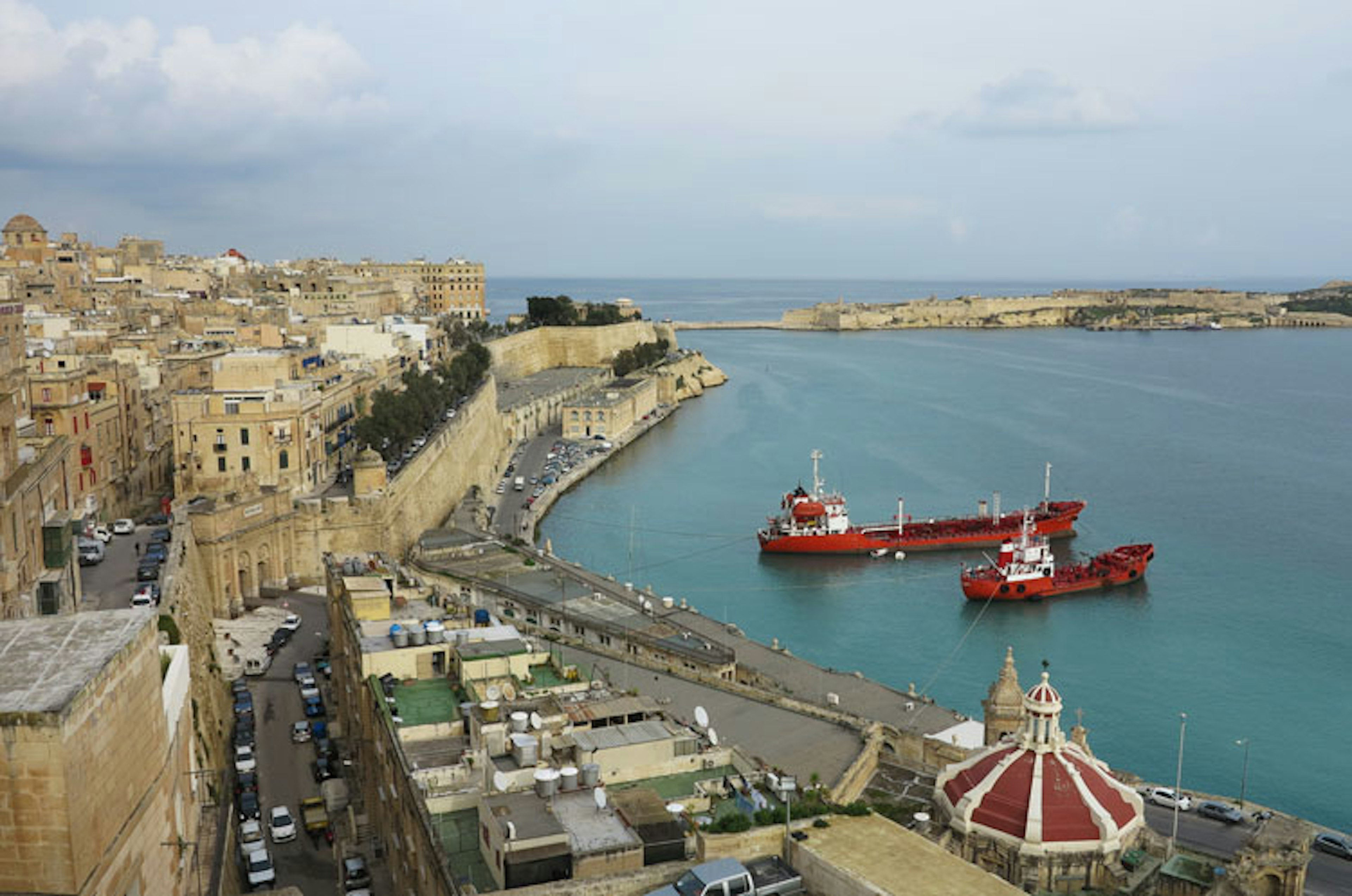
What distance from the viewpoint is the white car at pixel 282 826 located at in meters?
18.0

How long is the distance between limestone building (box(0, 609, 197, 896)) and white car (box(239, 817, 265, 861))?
8.58 metres

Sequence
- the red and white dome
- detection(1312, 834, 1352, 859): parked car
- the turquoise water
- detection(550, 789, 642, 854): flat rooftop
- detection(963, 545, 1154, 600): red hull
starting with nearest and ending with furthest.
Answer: detection(550, 789, 642, 854): flat rooftop
the red and white dome
detection(1312, 834, 1352, 859): parked car
the turquoise water
detection(963, 545, 1154, 600): red hull

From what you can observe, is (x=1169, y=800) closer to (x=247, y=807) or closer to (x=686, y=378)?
(x=247, y=807)

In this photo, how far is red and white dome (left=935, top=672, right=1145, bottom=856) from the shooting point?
511 inches

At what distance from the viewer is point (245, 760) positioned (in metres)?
20.3

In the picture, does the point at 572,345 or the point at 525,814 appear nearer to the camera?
the point at 525,814

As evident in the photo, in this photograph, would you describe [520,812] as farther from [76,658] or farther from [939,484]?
[939,484]

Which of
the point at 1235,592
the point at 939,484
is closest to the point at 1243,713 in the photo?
the point at 1235,592

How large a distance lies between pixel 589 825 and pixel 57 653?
16.9ft

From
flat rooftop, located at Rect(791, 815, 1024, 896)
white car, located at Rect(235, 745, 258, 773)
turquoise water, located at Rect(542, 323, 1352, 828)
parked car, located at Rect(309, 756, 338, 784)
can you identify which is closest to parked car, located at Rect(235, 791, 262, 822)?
white car, located at Rect(235, 745, 258, 773)

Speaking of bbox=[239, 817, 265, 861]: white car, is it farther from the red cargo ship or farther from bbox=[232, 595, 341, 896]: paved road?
the red cargo ship

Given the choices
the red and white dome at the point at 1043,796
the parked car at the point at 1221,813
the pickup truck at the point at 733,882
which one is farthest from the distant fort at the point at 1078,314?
the pickup truck at the point at 733,882

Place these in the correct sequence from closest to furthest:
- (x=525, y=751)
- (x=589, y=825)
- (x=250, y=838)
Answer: (x=589, y=825) < (x=525, y=751) < (x=250, y=838)

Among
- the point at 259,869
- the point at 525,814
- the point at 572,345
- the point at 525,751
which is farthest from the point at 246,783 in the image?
the point at 572,345
